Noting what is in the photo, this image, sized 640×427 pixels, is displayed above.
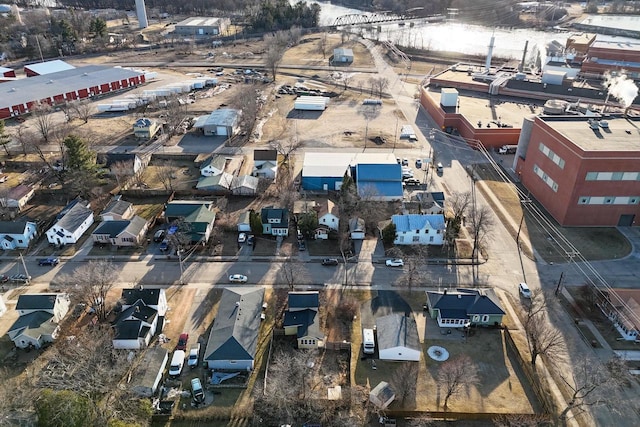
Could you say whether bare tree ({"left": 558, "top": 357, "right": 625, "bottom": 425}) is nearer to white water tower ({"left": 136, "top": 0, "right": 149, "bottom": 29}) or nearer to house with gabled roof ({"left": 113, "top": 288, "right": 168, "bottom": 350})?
house with gabled roof ({"left": 113, "top": 288, "right": 168, "bottom": 350})

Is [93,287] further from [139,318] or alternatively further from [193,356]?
[193,356]

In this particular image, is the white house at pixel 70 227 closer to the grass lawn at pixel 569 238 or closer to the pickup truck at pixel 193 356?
the pickup truck at pixel 193 356

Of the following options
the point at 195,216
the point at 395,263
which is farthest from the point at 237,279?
the point at 395,263

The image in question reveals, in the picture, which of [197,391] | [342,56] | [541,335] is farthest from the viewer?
[342,56]

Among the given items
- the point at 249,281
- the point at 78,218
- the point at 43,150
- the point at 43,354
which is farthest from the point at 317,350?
the point at 43,150

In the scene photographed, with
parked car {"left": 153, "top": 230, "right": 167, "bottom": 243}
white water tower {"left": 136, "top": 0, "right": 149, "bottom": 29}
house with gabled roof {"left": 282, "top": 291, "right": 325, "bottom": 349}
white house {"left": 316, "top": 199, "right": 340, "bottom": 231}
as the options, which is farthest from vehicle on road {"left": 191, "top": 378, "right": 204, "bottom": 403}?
white water tower {"left": 136, "top": 0, "right": 149, "bottom": 29}

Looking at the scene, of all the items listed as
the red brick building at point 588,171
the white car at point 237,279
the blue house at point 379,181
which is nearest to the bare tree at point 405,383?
the white car at point 237,279
